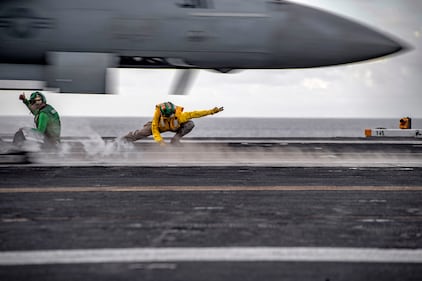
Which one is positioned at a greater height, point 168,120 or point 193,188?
point 168,120

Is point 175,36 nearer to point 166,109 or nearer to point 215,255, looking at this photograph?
point 166,109

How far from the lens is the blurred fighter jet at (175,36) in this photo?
13.8 metres

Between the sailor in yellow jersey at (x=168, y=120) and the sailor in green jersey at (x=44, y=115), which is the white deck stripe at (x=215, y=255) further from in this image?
the sailor in yellow jersey at (x=168, y=120)

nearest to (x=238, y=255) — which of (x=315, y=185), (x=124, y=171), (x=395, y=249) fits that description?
(x=395, y=249)

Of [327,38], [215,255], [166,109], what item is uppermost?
[327,38]

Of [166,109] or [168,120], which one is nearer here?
[166,109]

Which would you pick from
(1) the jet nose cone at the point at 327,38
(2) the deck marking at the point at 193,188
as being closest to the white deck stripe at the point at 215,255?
(2) the deck marking at the point at 193,188

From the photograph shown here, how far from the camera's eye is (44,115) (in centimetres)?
1485

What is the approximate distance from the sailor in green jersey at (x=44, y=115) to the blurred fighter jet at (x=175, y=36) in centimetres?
103

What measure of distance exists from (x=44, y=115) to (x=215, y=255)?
35.9 ft

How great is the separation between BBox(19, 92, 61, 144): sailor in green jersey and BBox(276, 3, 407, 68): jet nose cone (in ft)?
20.3

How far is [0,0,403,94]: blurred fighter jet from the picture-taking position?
1380 centimetres

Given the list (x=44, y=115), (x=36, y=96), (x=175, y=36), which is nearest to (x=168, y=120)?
(x=175, y=36)

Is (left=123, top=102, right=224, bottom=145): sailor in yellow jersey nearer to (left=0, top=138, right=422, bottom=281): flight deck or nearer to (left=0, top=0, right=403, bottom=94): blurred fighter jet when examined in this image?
(left=0, top=0, right=403, bottom=94): blurred fighter jet
